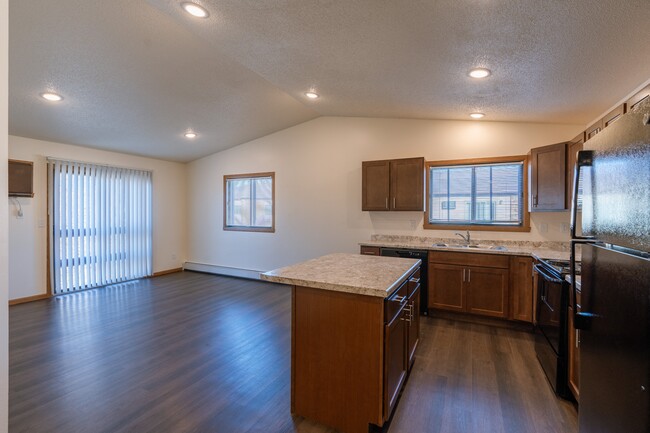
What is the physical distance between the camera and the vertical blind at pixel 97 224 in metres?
4.79

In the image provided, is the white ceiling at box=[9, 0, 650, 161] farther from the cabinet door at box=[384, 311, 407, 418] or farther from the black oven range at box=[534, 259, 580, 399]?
the cabinet door at box=[384, 311, 407, 418]

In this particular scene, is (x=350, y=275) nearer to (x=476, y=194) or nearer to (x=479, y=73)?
(x=479, y=73)

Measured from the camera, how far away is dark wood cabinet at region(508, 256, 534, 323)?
134 inches

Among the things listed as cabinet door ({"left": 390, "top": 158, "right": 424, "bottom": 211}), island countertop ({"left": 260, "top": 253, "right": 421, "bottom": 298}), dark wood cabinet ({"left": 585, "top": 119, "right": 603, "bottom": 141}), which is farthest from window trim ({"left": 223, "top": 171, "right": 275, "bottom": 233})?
dark wood cabinet ({"left": 585, "top": 119, "right": 603, "bottom": 141})

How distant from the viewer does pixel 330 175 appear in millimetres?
5160

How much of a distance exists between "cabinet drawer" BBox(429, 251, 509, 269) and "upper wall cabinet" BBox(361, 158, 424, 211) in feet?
2.37

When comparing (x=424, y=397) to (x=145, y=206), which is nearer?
(x=424, y=397)

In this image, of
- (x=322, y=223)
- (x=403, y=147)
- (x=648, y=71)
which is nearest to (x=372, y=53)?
(x=648, y=71)

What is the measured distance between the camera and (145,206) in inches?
238

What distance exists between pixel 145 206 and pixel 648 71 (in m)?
7.06

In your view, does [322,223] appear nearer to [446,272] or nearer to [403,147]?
[403,147]

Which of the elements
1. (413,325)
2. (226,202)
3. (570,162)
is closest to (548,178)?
(570,162)

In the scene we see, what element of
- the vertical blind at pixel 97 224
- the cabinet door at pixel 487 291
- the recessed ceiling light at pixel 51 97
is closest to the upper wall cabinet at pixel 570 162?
the cabinet door at pixel 487 291

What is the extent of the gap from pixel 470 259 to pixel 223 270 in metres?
4.73
